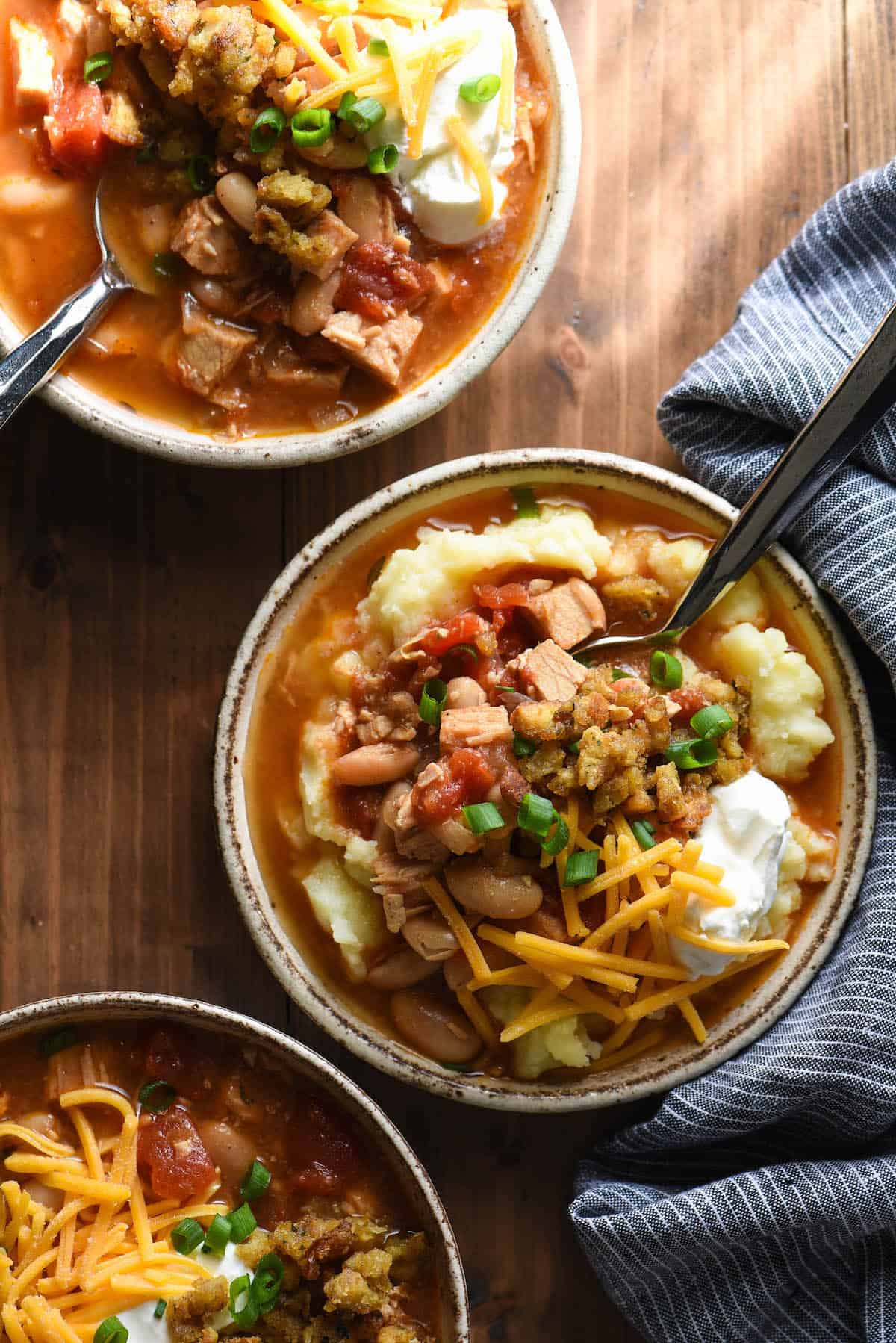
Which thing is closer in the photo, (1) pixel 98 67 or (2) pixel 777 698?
(1) pixel 98 67

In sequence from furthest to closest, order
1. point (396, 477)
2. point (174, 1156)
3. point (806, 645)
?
point (396, 477)
point (806, 645)
point (174, 1156)

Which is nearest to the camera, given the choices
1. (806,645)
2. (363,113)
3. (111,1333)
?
(111,1333)

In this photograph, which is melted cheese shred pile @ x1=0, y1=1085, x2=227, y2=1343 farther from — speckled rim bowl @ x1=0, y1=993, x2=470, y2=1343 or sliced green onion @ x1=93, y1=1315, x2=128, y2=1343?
speckled rim bowl @ x1=0, y1=993, x2=470, y2=1343

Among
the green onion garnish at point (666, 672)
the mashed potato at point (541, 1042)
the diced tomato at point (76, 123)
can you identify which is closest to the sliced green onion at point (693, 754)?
the green onion garnish at point (666, 672)

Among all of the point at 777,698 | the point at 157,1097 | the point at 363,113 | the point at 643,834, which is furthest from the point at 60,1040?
the point at 363,113

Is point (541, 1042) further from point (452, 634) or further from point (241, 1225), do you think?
point (452, 634)

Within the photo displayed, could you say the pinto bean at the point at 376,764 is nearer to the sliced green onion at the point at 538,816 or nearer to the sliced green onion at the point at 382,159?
the sliced green onion at the point at 538,816

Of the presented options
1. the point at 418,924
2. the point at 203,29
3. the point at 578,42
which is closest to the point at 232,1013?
the point at 418,924

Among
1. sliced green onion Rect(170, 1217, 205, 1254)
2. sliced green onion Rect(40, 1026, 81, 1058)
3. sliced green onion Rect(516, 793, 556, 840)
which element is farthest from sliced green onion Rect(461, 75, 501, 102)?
Answer: sliced green onion Rect(170, 1217, 205, 1254)
